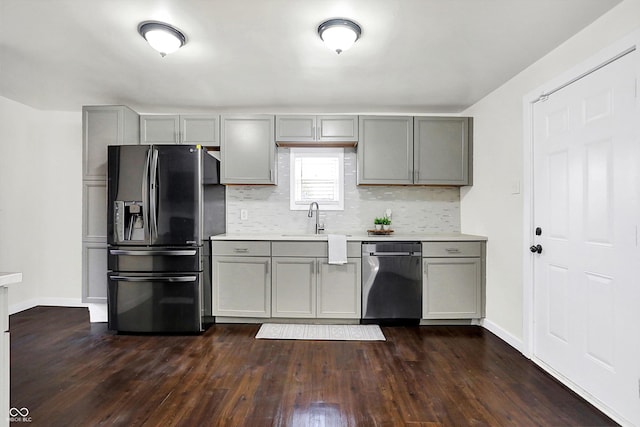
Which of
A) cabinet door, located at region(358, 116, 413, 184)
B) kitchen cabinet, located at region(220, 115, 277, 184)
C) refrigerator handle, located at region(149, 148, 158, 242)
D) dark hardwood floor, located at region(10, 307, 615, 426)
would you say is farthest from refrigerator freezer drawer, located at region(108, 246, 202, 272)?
cabinet door, located at region(358, 116, 413, 184)

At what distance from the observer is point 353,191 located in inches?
148

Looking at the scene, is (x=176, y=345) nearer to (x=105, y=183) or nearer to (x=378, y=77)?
(x=105, y=183)

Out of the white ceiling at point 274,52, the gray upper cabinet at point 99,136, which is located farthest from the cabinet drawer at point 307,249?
the gray upper cabinet at point 99,136

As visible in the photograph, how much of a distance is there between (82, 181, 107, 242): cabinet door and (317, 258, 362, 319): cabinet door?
2.30m

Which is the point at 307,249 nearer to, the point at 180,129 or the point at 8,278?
the point at 180,129

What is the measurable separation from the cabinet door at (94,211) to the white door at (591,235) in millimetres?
4016

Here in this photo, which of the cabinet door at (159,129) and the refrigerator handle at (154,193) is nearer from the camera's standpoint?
the refrigerator handle at (154,193)

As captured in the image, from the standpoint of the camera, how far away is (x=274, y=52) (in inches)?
89.9

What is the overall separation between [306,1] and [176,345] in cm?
282

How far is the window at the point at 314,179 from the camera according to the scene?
376cm

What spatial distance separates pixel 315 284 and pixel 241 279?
0.76m

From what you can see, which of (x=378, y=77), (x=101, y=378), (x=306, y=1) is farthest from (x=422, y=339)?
(x=306, y=1)

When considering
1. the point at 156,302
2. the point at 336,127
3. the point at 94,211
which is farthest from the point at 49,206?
the point at 336,127

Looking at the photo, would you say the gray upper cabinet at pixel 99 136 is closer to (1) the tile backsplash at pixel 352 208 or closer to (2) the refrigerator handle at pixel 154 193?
(2) the refrigerator handle at pixel 154 193
